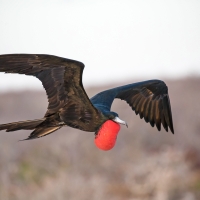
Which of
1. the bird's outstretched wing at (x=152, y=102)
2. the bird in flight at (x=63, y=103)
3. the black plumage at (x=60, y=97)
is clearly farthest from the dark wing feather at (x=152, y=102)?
the bird in flight at (x=63, y=103)

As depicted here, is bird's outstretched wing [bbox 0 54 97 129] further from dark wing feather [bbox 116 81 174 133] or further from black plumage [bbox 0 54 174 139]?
dark wing feather [bbox 116 81 174 133]

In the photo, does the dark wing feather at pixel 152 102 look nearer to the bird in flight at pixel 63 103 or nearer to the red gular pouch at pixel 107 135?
the bird in flight at pixel 63 103

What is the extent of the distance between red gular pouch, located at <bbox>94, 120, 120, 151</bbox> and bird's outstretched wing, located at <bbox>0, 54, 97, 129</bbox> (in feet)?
0.44

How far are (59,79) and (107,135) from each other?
538 mm

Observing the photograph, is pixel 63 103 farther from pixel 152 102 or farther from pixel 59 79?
pixel 152 102

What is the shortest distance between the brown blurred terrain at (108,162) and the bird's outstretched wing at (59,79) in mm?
6422

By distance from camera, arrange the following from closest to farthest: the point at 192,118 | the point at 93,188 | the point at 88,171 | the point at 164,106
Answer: the point at 164,106 < the point at 93,188 < the point at 88,171 < the point at 192,118

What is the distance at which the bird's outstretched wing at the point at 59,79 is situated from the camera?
6426mm

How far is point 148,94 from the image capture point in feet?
26.1

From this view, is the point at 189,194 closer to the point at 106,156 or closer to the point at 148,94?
the point at 106,156

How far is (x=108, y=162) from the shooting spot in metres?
16.0

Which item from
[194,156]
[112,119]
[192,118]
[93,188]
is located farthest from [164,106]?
[192,118]

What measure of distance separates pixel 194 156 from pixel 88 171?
245cm

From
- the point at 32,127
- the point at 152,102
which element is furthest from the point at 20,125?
the point at 152,102
